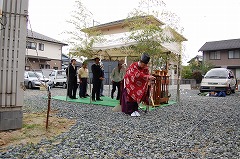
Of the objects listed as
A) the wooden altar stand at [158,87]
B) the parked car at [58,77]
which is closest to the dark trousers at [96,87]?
the wooden altar stand at [158,87]

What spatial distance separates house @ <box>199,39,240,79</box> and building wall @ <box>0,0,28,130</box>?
91.5 feet

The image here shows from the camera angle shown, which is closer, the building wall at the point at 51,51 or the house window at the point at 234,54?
the building wall at the point at 51,51

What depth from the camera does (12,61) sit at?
391cm

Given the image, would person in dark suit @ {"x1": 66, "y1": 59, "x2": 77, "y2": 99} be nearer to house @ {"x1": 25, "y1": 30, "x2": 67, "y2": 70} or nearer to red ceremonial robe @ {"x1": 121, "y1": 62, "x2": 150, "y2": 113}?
red ceremonial robe @ {"x1": 121, "y1": 62, "x2": 150, "y2": 113}

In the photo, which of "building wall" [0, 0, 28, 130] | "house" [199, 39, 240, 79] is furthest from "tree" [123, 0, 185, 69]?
"house" [199, 39, 240, 79]

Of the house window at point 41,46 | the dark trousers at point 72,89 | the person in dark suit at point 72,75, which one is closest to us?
the person in dark suit at point 72,75

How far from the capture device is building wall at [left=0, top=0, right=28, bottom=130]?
12.6ft

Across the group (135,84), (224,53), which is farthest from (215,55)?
(135,84)

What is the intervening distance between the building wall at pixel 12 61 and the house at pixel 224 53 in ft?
91.5

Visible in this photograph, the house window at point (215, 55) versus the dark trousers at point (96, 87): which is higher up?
the house window at point (215, 55)

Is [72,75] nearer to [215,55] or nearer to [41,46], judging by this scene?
[41,46]

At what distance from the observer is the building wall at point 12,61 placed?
3.84 metres

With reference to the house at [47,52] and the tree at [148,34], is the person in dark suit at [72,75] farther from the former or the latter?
the house at [47,52]

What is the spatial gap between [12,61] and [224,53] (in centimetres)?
2926
